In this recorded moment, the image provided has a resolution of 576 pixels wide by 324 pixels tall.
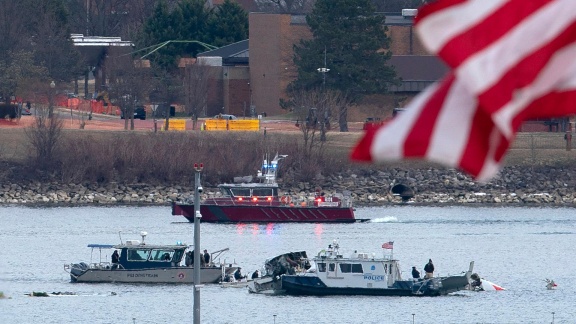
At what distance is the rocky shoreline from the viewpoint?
95.7m

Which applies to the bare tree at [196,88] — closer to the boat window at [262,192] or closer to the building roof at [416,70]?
the building roof at [416,70]

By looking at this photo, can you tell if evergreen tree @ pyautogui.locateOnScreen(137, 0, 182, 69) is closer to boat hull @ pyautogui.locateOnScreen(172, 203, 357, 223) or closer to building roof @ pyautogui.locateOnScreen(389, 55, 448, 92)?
building roof @ pyautogui.locateOnScreen(389, 55, 448, 92)

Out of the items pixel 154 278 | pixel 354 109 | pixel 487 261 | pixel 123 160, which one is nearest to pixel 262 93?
pixel 354 109

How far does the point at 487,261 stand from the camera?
67062 mm

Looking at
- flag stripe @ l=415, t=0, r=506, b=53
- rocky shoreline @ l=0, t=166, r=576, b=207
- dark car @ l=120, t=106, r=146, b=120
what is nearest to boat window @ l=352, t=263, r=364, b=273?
rocky shoreline @ l=0, t=166, r=576, b=207

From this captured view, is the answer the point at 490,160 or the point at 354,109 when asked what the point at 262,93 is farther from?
the point at 490,160

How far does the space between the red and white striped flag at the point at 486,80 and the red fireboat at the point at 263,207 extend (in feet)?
239

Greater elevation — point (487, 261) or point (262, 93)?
point (262, 93)

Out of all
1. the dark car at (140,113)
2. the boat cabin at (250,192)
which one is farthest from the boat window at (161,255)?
the dark car at (140,113)

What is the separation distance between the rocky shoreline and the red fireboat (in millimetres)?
11605

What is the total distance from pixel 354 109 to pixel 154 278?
49.9m

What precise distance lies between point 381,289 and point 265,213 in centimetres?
2838

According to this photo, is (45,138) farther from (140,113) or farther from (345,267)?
(345,267)

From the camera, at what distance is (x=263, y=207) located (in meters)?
81.0
